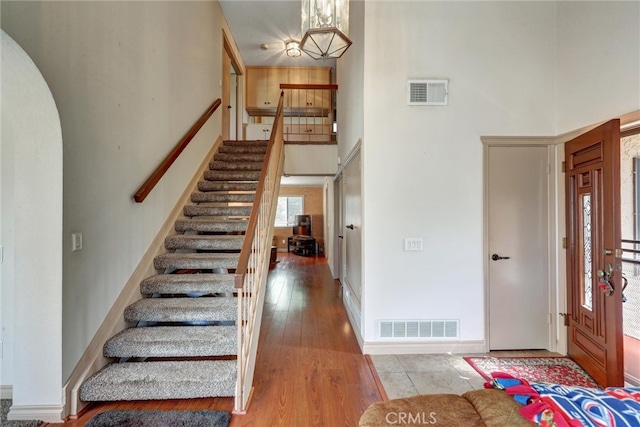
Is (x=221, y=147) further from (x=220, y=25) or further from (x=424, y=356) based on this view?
(x=424, y=356)

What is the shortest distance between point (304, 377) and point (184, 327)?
1078 mm

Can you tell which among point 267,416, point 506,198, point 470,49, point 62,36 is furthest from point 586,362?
point 62,36

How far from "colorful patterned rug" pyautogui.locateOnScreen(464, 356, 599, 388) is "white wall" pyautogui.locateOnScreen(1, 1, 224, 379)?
3154 mm

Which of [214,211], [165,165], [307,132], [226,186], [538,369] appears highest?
[307,132]

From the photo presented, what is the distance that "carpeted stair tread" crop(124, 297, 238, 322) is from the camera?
242 centimetres

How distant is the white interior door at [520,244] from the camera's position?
112 inches

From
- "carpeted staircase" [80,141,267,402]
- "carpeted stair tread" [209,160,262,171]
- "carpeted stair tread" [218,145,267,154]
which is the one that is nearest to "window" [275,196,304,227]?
"carpeted stair tread" [218,145,267,154]

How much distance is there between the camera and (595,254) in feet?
7.54

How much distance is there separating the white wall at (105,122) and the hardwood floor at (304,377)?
3.05 ft

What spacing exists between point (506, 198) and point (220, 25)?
17.9 feet

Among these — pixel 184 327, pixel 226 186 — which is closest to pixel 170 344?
pixel 184 327

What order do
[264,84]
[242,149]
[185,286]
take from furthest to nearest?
[264,84], [242,149], [185,286]

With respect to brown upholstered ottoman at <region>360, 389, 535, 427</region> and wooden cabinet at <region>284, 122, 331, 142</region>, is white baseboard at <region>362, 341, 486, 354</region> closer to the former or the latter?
brown upholstered ottoman at <region>360, 389, 535, 427</region>

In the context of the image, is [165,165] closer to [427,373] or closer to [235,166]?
[235,166]
